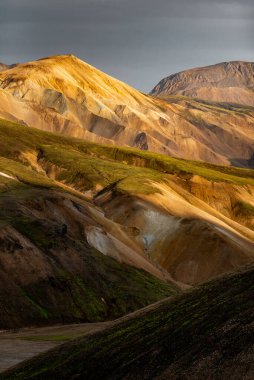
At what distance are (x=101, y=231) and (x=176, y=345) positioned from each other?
7810cm

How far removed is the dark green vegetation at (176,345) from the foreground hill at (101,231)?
31689mm

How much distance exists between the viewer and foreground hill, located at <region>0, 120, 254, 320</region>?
68125 mm

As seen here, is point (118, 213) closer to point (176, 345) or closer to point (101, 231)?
point (101, 231)

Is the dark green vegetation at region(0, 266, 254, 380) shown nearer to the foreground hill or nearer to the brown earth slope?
the foreground hill

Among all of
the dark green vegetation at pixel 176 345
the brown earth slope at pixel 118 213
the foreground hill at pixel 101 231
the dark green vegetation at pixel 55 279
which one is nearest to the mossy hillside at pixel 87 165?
the brown earth slope at pixel 118 213

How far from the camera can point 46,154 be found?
175750mm

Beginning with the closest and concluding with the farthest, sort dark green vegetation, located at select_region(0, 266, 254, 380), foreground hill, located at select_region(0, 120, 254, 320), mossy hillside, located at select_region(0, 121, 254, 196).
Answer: dark green vegetation, located at select_region(0, 266, 254, 380) < foreground hill, located at select_region(0, 120, 254, 320) < mossy hillside, located at select_region(0, 121, 254, 196)

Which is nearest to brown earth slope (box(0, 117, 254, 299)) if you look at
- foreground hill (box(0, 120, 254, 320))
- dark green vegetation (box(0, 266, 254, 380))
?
foreground hill (box(0, 120, 254, 320))

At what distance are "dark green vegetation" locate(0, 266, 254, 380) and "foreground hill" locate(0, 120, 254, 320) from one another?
31689 millimetres

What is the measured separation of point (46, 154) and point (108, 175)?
24.6 meters

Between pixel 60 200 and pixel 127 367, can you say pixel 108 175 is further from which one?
pixel 127 367

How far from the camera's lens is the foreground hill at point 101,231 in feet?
224

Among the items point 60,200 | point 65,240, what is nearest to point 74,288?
point 65,240

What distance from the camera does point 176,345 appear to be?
72.0 ft
